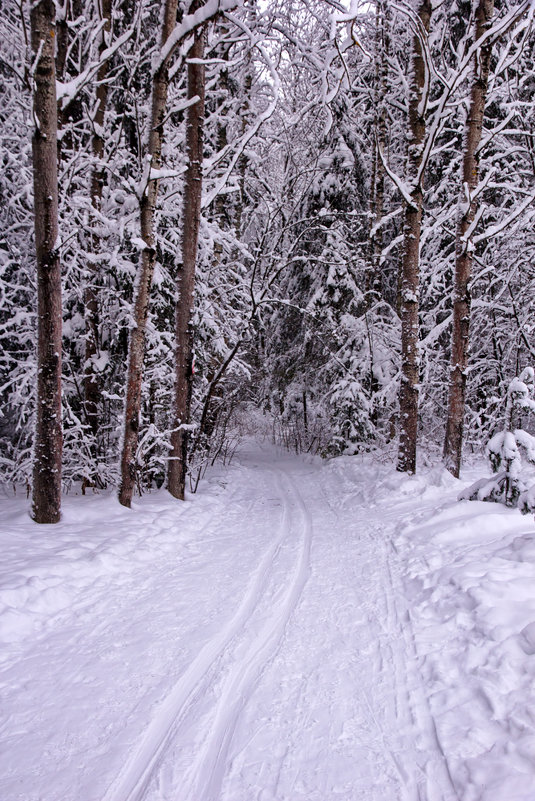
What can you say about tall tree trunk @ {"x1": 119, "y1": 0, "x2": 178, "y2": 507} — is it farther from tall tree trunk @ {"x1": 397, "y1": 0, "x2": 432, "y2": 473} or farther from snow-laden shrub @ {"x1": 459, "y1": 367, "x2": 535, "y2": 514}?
snow-laden shrub @ {"x1": 459, "y1": 367, "x2": 535, "y2": 514}

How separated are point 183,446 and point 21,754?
247 inches

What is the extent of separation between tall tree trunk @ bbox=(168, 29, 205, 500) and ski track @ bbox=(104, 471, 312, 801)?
4.05m

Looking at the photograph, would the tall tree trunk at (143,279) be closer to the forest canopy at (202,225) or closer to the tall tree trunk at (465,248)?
the forest canopy at (202,225)

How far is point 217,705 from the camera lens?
9.30ft

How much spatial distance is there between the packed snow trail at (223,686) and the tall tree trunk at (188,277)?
Result: 2.84 m

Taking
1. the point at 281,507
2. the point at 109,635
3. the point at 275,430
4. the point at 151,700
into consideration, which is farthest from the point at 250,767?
the point at 275,430

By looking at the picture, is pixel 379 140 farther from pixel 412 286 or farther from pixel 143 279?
pixel 143 279

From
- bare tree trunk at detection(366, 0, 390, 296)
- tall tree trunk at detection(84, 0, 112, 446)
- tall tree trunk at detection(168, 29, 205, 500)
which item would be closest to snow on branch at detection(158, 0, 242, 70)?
tall tree trunk at detection(168, 29, 205, 500)

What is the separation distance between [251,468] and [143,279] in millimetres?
8903

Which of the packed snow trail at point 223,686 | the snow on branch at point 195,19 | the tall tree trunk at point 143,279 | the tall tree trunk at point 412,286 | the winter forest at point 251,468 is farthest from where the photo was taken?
the tall tree trunk at point 412,286

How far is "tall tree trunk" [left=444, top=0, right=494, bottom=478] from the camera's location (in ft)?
25.3

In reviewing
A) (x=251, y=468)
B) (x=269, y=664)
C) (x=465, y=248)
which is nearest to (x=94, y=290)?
(x=465, y=248)

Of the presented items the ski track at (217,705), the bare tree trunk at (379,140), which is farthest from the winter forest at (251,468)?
the bare tree trunk at (379,140)

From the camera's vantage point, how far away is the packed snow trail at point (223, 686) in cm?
225
